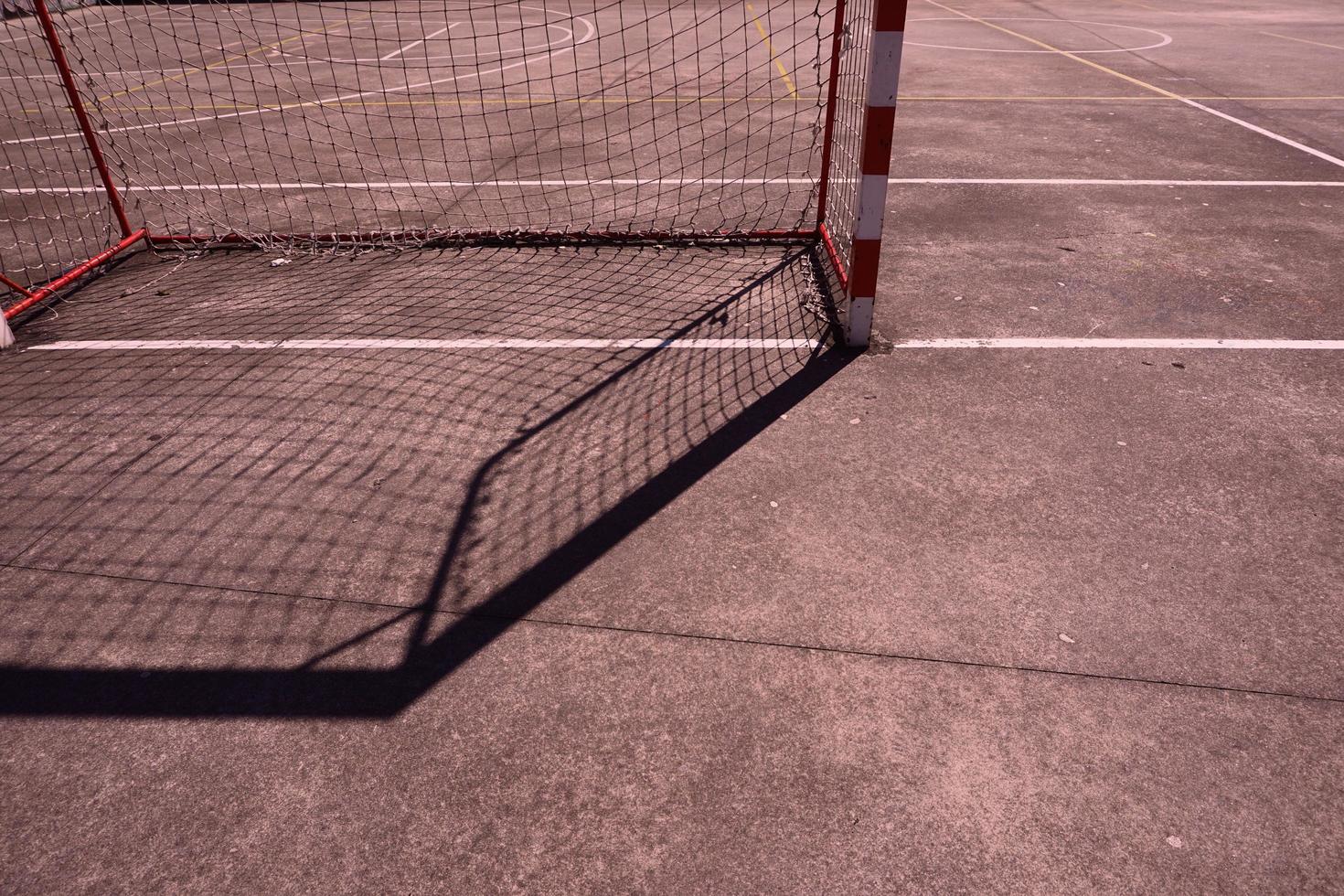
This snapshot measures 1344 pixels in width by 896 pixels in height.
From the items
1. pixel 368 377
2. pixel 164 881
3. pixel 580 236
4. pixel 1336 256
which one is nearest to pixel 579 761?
pixel 164 881

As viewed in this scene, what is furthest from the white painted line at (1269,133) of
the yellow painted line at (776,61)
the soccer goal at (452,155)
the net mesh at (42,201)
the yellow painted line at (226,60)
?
the net mesh at (42,201)

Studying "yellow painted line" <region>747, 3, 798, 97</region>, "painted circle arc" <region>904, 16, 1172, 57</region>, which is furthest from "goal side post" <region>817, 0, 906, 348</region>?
"painted circle arc" <region>904, 16, 1172, 57</region>

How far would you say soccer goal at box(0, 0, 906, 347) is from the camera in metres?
6.37

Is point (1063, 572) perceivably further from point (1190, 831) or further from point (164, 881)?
point (164, 881)

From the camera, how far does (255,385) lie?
5000 mm

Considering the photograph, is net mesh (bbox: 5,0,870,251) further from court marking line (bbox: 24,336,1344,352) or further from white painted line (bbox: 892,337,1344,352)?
white painted line (bbox: 892,337,1344,352)

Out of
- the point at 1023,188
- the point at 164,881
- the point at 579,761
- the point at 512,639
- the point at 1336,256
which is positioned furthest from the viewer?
the point at 1023,188

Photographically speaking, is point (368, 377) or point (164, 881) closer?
point (164, 881)

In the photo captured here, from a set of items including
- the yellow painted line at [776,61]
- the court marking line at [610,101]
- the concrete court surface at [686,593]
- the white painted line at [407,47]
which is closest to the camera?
the concrete court surface at [686,593]

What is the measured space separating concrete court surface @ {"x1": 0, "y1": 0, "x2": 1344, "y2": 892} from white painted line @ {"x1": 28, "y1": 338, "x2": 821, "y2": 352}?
0.42 ft

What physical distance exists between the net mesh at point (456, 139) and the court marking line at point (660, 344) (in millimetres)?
2021

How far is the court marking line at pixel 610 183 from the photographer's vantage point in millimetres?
8211

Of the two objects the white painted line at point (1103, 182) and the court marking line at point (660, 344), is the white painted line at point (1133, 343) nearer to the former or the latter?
the court marking line at point (660, 344)

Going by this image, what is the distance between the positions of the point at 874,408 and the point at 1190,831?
2590 mm
